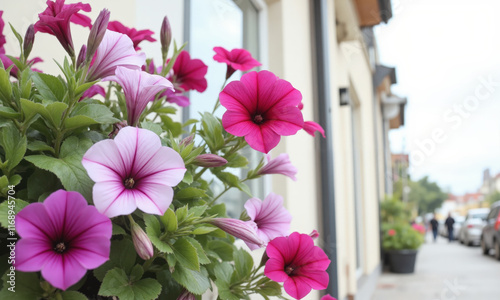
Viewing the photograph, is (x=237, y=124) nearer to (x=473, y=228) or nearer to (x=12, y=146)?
(x=12, y=146)

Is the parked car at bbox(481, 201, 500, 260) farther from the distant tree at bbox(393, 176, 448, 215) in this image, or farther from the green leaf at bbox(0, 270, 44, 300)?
the distant tree at bbox(393, 176, 448, 215)

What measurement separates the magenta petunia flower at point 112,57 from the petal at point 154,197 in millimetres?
229

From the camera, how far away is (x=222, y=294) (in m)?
0.84

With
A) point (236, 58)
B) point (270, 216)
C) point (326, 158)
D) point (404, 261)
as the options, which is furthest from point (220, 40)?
point (404, 261)

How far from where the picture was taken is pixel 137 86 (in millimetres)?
671

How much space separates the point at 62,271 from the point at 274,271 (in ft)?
1.32

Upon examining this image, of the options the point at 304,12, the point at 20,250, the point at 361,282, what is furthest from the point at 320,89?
the point at 361,282

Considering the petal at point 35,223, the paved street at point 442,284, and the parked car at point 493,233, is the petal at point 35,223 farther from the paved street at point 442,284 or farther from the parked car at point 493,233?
the parked car at point 493,233

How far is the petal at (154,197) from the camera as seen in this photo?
21.3 inches

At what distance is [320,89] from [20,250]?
308 centimetres

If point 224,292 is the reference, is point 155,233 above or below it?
above

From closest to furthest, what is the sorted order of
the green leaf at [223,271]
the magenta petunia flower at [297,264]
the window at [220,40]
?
the magenta petunia flower at [297,264] → the green leaf at [223,271] → the window at [220,40]

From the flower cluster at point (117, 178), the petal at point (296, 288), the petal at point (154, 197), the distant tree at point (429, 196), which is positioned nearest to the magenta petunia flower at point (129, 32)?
the flower cluster at point (117, 178)

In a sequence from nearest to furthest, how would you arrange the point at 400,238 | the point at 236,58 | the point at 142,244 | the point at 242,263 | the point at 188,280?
the point at 142,244 → the point at 188,280 → the point at 242,263 → the point at 236,58 → the point at 400,238
